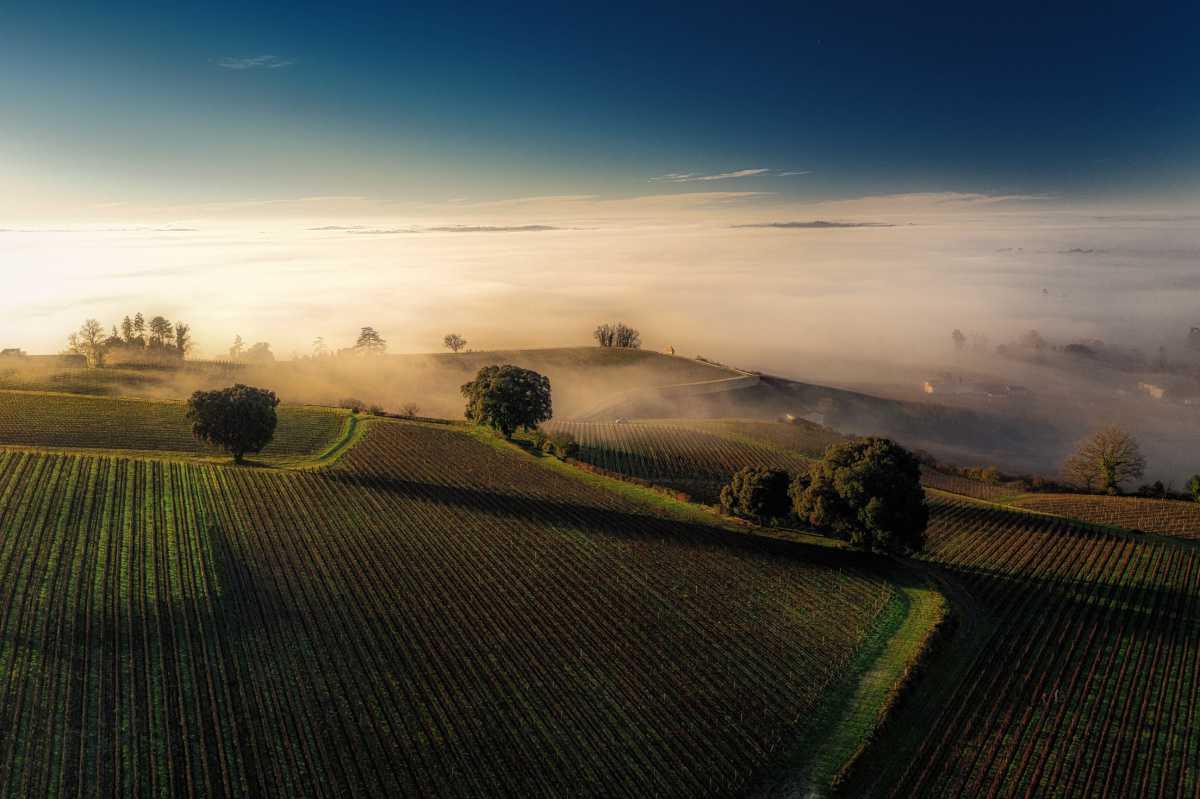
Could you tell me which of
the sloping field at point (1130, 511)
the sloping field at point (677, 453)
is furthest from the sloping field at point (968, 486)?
the sloping field at point (677, 453)

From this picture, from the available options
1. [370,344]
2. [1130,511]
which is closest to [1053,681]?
[1130,511]

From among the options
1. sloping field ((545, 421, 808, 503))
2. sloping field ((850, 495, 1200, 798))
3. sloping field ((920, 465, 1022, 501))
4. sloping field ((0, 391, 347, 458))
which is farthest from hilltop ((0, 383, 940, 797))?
sloping field ((920, 465, 1022, 501))

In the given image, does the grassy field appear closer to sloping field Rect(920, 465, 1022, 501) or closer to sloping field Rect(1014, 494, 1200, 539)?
sloping field Rect(1014, 494, 1200, 539)

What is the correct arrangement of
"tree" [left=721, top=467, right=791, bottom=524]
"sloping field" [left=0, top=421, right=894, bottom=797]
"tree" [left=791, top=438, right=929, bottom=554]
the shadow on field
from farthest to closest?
"tree" [left=721, top=467, right=791, bottom=524], the shadow on field, "tree" [left=791, top=438, right=929, bottom=554], "sloping field" [left=0, top=421, right=894, bottom=797]

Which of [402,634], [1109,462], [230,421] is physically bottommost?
[402,634]

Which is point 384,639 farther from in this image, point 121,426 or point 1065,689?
point 121,426

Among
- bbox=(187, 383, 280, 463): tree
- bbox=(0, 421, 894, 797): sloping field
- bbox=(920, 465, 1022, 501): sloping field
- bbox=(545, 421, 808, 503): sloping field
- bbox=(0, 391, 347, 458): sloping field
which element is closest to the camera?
bbox=(0, 421, 894, 797): sloping field

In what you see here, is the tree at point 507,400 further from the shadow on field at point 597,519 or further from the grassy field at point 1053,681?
the grassy field at point 1053,681
